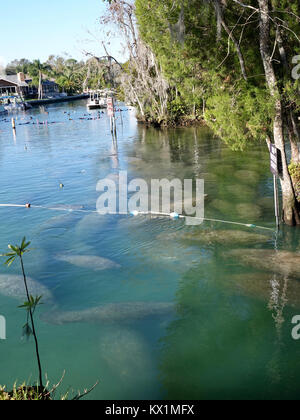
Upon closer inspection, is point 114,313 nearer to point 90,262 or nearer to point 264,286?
point 90,262

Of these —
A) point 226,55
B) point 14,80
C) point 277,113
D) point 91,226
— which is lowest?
point 91,226

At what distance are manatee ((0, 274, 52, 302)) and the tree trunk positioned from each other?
312 inches

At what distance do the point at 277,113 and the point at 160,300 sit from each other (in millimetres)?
6663

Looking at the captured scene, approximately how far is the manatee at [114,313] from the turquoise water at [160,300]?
0.03m

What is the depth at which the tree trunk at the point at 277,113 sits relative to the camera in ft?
39.6

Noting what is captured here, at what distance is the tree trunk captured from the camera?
12.1 m

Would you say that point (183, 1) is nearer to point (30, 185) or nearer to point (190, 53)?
point (190, 53)

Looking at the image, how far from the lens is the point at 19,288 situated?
A: 11.4 m

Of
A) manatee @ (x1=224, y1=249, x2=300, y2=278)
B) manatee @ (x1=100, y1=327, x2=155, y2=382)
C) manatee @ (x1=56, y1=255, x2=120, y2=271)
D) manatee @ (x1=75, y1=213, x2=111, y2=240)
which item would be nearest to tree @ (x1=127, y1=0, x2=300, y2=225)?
manatee @ (x1=224, y1=249, x2=300, y2=278)

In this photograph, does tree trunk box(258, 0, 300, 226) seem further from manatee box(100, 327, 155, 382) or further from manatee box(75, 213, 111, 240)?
manatee box(100, 327, 155, 382)

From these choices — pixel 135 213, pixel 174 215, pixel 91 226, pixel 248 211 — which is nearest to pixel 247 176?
pixel 248 211

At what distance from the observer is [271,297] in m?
10.3

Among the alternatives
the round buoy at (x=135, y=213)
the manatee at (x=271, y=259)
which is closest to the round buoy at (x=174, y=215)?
the round buoy at (x=135, y=213)

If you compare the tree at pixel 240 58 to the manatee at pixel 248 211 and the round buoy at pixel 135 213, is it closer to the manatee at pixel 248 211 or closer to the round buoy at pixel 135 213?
the manatee at pixel 248 211
